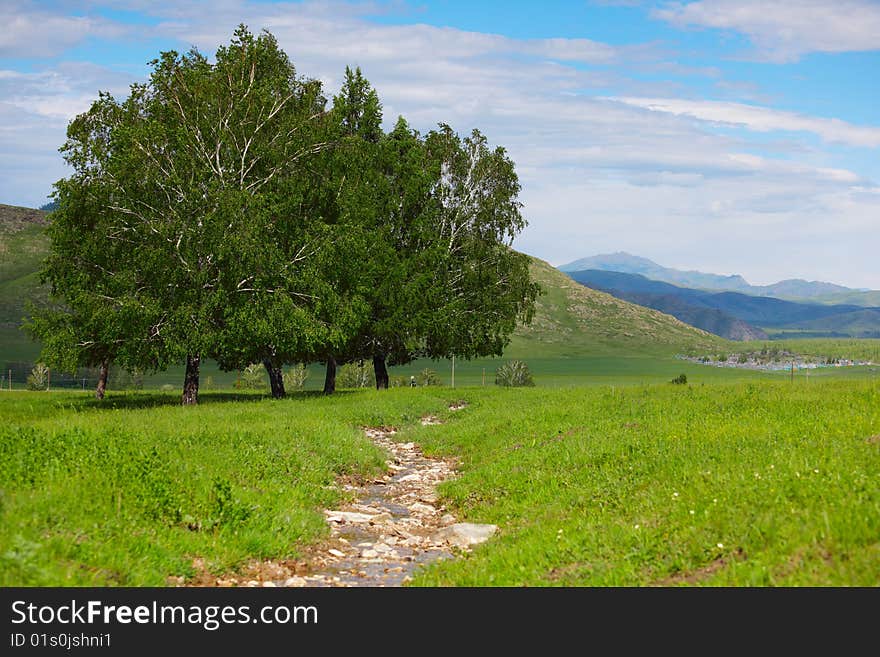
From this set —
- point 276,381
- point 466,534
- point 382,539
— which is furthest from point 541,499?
point 276,381

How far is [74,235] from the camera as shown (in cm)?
3625

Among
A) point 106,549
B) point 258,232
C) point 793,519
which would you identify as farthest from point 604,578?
point 258,232

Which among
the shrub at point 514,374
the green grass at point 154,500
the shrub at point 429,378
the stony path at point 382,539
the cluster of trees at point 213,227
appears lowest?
the shrub at point 429,378

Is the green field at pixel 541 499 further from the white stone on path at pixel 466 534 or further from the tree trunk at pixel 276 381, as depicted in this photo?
the tree trunk at pixel 276 381

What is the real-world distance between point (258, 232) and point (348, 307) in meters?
6.99

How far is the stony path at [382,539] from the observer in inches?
423

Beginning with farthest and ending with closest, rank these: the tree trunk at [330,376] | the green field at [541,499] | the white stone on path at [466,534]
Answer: the tree trunk at [330,376], the white stone on path at [466,534], the green field at [541,499]

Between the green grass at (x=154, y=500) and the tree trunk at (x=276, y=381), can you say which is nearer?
the green grass at (x=154, y=500)

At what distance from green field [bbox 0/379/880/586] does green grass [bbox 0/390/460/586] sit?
0.12 feet

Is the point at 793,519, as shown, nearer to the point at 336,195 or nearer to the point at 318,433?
the point at 318,433

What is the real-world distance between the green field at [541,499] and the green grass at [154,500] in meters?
0.04

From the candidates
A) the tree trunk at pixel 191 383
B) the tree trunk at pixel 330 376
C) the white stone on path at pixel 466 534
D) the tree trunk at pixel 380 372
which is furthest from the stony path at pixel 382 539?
the tree trunk at pixel 380 372

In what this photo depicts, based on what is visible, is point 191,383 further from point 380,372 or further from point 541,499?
point 541,499
